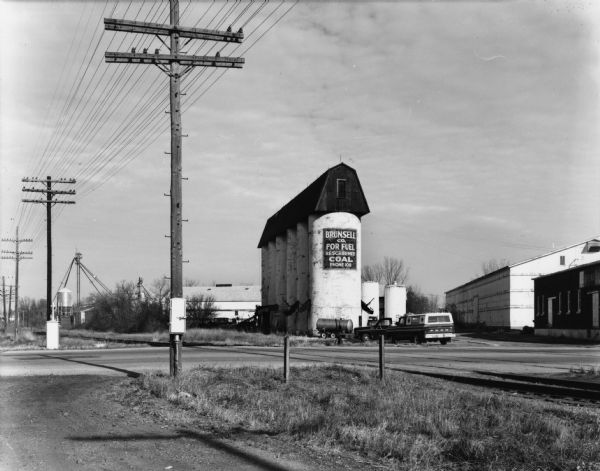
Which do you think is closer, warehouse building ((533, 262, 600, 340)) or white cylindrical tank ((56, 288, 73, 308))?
white cylindrical tank ((56, 288, 73, 308))

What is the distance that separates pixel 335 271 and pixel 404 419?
43928mm

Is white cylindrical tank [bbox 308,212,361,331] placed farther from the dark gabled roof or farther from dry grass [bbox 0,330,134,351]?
dry grass [bbox 0,330,134,351]

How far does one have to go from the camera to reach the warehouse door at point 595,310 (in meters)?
52.8

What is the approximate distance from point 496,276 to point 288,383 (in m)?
80.4

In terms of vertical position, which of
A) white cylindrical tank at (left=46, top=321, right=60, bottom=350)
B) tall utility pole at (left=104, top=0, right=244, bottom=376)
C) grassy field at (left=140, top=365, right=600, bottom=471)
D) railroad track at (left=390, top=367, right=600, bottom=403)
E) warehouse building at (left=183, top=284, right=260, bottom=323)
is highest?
tall utility pole at (left=104, top=0, right=244, bottom=376)

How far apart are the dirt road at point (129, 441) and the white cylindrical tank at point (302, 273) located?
44813 mm

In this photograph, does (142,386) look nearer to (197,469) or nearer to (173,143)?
(173,143)

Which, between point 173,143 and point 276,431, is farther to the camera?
point 173,143

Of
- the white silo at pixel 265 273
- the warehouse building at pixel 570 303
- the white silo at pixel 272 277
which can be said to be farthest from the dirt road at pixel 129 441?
the white silo at pixel 265 273

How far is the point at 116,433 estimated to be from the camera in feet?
28.2

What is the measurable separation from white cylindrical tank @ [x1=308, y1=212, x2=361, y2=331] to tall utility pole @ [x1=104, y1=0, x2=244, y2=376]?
35.3 metres

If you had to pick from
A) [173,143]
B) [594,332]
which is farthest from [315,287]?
[173,143]

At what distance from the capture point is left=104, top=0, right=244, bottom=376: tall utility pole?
15938 mm

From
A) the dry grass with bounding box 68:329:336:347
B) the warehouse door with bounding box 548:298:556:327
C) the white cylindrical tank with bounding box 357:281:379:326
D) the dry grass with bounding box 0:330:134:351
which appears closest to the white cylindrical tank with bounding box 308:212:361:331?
the dry grass with bounding box 68:329:336:347
